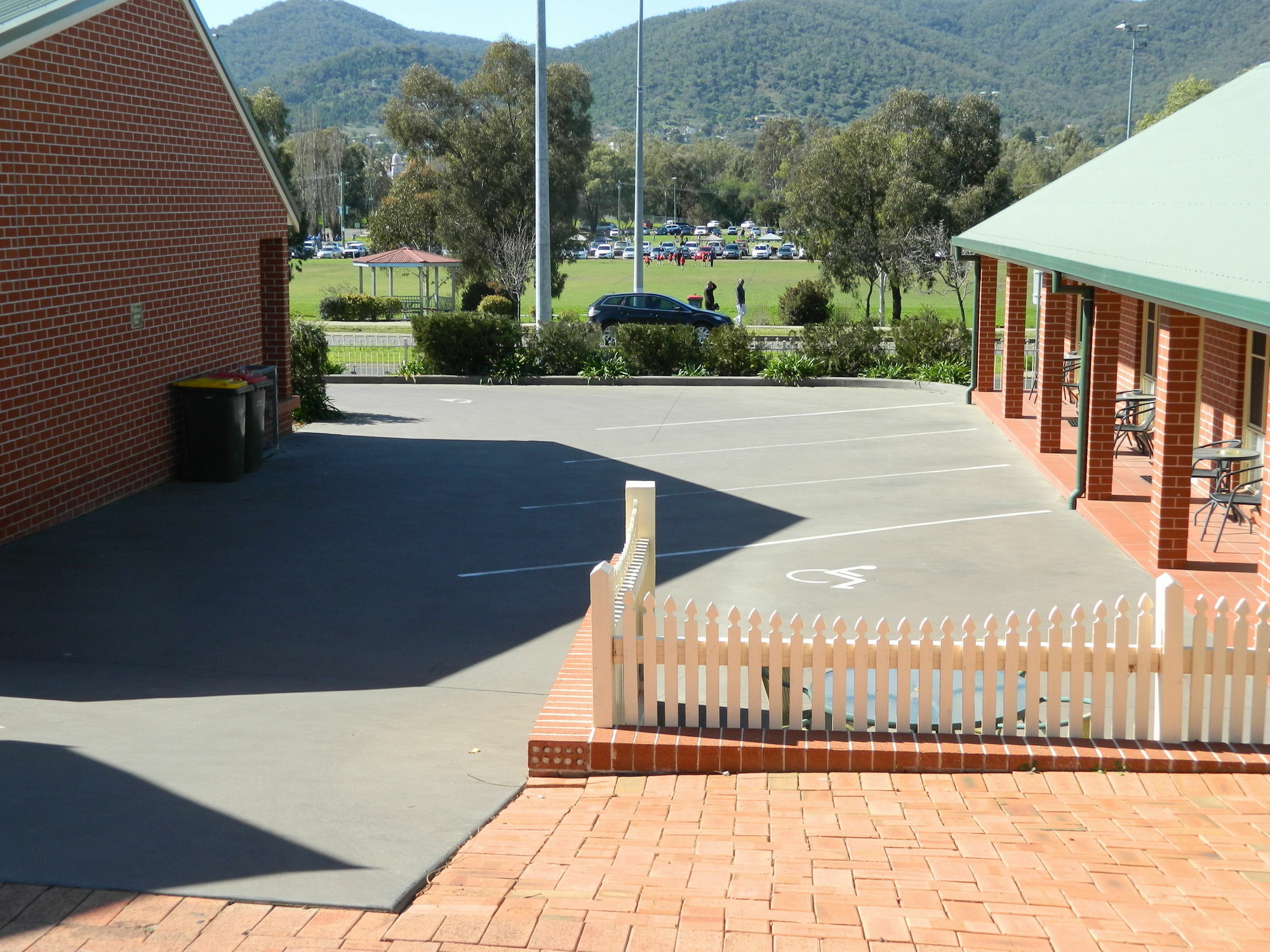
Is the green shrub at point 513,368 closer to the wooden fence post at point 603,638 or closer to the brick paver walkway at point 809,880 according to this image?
the wooden fence post at point 603,638

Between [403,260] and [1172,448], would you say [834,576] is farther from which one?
[403,260]

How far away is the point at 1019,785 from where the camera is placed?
21.0 feet

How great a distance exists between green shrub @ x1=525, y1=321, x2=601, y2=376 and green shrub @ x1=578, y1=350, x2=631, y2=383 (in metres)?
0.12

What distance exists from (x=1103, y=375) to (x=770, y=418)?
9.20m

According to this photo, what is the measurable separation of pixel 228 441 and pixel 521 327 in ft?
43.5

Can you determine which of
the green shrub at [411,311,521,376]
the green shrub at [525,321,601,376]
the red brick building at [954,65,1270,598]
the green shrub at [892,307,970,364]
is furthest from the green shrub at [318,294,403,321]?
the red brick building at [954,65,1270,598]

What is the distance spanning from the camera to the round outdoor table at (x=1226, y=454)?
473 inches

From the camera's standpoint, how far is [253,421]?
57.1ft

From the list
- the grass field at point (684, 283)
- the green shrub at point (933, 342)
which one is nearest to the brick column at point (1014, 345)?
the green shrub at point (933, 342)

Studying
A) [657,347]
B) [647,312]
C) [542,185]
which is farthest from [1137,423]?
[647,312]

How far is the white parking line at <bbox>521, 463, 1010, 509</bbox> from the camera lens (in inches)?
612

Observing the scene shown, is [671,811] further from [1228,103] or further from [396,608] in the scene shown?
[1228,103]

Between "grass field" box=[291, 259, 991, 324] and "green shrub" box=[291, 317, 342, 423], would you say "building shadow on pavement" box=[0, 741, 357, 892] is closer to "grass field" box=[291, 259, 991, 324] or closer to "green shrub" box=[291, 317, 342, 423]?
"green shrub" box=[291, 317, 342, 423]

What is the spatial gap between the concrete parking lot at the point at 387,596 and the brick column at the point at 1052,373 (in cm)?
73
